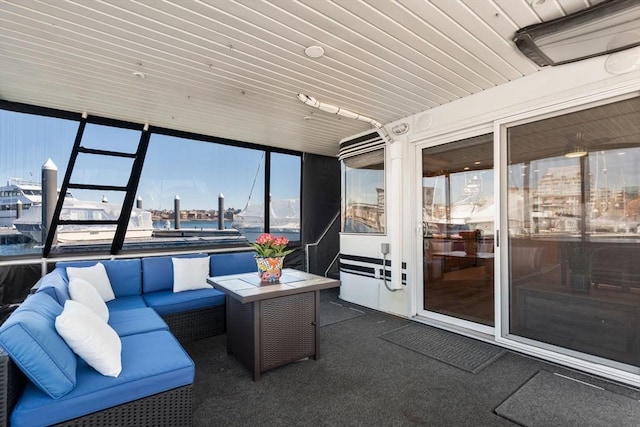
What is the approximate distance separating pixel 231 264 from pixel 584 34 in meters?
4.32

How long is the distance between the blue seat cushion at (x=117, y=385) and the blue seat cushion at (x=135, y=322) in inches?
11.5

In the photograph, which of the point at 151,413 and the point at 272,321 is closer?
the point at 151,413

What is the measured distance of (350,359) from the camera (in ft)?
9.61

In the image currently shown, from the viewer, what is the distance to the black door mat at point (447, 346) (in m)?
2.85

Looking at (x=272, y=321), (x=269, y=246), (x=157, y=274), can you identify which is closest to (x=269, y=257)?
(x=269, y=246)

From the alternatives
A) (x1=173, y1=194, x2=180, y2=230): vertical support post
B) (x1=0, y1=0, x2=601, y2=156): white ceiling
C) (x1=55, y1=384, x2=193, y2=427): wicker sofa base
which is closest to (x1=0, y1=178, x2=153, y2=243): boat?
(x1=173, y1=194, x2=180, y2=230): vertical support post

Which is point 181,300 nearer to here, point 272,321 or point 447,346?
point 272,321

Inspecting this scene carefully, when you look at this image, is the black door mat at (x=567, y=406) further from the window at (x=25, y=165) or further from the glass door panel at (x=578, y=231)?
the window at (x=25, y=165)

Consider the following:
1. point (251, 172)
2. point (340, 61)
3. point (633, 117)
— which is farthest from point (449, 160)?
point (251, 172)

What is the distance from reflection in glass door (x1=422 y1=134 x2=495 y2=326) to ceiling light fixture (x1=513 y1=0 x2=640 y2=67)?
1.05m

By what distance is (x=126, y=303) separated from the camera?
331cm

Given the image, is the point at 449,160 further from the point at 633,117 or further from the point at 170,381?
the point at 170,381

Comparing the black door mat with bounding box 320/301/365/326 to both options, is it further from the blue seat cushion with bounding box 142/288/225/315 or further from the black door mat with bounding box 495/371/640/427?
the black door mat with bounding box 495/371/640/427

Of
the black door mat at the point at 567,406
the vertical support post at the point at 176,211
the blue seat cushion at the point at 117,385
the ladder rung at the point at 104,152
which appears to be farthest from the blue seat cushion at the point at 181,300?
the black door mat at the point at 567,406
